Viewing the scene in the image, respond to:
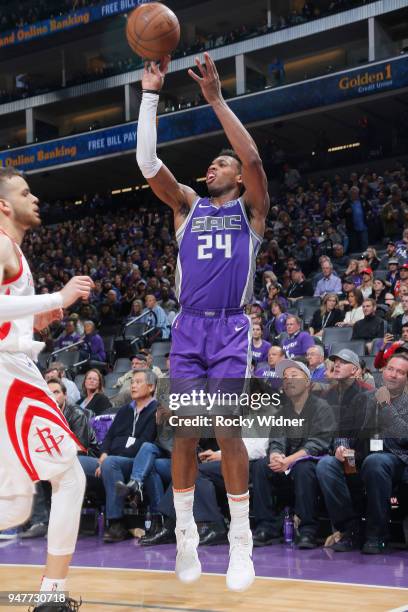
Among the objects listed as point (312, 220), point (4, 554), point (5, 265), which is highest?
point (312, 220)

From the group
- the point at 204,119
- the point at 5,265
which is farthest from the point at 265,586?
the point at 204,119

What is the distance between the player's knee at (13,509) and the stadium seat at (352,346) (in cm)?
649

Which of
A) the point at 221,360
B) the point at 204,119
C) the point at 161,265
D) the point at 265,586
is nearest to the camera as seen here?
the point at 221,360

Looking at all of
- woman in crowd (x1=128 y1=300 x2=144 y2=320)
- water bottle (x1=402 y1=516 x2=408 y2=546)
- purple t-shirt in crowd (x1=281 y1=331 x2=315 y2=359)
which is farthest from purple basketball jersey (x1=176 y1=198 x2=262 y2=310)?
woman in crowd (x1=128 y1=300 x2=144 y2=320)

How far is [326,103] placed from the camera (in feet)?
68.2

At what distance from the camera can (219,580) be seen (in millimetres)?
5188

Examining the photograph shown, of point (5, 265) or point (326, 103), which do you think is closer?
point (5, 265)

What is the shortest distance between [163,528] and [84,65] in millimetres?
26115

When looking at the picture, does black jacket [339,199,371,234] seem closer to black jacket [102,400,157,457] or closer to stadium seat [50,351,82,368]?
stadium seat [50,351,82,368]

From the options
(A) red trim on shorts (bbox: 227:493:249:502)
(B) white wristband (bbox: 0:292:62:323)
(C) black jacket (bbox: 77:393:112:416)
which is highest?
(B) white wristband (bbox: 0:292:62:323)

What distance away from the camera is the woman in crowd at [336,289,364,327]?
1058 centimetres

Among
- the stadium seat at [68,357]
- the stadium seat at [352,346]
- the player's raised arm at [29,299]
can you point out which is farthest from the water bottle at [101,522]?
the stadium seat at [68,357]

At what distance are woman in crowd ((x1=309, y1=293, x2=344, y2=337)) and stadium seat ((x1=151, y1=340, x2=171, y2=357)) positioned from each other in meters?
2.31

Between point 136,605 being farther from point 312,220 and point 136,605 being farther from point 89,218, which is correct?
point 89,218
